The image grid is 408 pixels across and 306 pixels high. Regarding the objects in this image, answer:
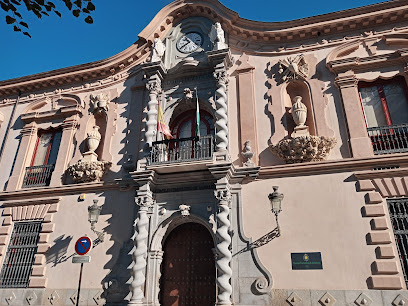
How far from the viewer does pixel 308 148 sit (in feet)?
29.4

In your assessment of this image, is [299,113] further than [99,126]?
No

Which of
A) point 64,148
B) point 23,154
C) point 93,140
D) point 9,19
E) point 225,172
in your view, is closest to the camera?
point 9,19

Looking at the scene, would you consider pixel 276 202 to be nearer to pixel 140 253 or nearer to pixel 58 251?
pixel 140 253

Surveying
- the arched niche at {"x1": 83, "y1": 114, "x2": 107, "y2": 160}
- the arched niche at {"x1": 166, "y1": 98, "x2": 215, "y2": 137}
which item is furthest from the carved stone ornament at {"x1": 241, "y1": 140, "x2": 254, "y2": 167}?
the arched niche at {"x1": 83, "y1": 114, "x2": 107, "y2": 160}

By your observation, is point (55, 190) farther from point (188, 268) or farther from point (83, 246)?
point (188, 268)

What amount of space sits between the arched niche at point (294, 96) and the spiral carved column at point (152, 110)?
4.30 m

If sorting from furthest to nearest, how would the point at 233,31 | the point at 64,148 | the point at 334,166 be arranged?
the point at 64,148, the point at 233,31, the point at 334,166

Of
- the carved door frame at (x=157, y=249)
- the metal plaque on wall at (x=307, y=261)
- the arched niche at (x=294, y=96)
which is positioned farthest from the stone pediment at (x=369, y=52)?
the carved door frame at (x=157, y=249)

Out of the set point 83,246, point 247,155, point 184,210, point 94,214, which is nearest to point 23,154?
point 94,214

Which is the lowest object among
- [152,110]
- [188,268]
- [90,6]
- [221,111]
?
[188,268]

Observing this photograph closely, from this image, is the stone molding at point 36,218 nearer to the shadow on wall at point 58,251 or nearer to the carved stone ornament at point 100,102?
the shadow on wall at point 58,251

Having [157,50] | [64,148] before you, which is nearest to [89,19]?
[157,50]

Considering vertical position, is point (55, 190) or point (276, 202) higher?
point (55, 190)

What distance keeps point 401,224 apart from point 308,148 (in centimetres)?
288
